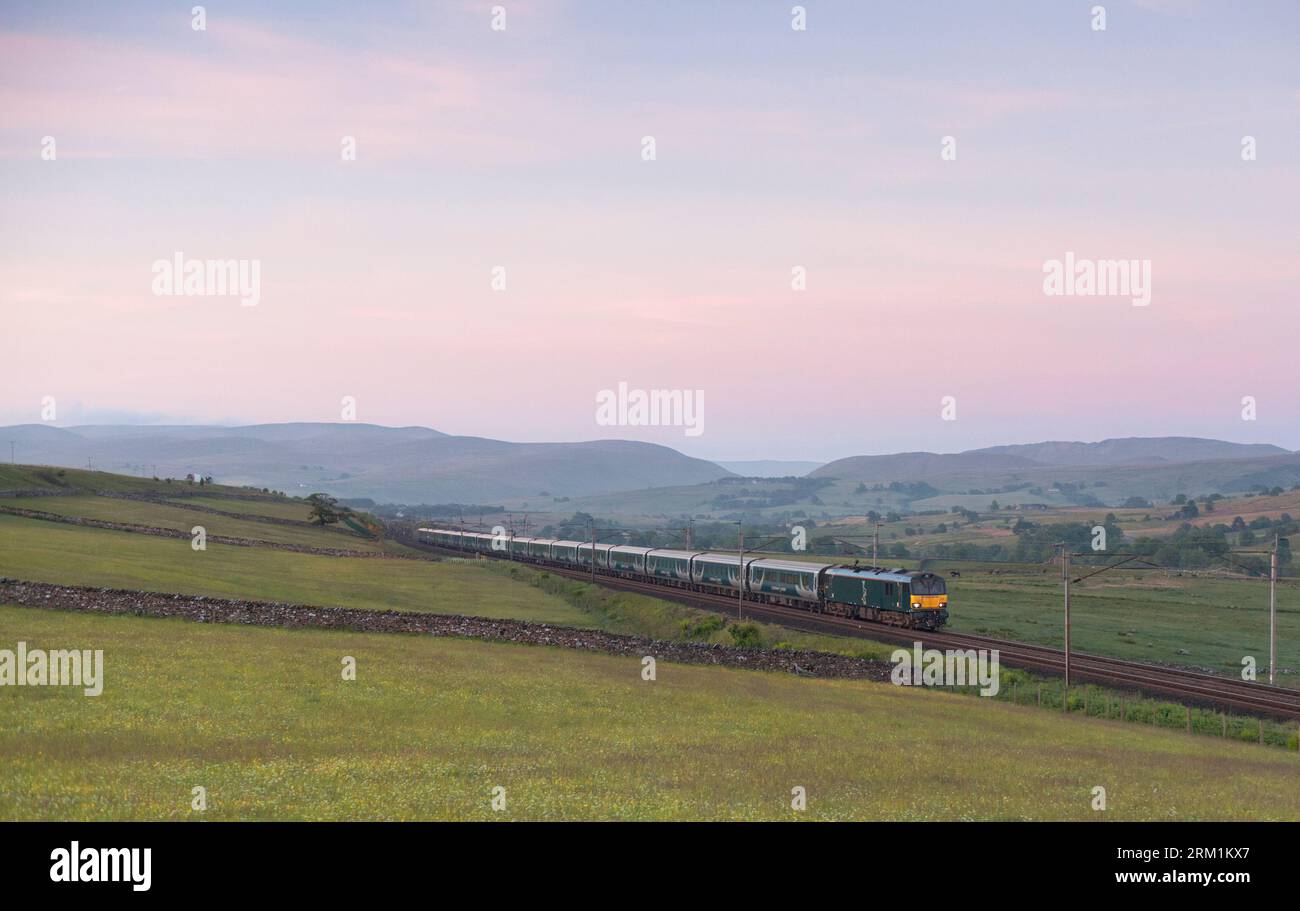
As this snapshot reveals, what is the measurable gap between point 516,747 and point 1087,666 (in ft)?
134

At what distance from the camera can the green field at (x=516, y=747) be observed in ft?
62.1

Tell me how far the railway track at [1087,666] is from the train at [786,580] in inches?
43.5

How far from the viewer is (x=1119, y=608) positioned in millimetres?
113750

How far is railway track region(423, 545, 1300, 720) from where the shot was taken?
48375 mm

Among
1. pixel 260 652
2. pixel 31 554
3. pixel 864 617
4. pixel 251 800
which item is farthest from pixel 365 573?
pixel 251 800

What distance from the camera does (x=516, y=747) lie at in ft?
84.7

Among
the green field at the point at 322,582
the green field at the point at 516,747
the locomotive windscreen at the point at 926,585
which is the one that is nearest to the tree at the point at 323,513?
the green field at the point at 322,582

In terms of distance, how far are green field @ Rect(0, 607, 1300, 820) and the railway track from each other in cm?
913

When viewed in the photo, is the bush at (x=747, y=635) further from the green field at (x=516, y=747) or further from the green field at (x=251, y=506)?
the green field at (x=251, y=506)

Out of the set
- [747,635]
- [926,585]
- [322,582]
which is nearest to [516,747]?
[747,635]

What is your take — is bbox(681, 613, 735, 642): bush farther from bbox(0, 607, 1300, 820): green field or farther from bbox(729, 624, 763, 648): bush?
bbox(0, 607, 1300, 820): green field

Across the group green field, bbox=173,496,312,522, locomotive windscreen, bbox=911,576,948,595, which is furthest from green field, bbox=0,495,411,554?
locomotive windscreen, bbox=911,576,948,595
